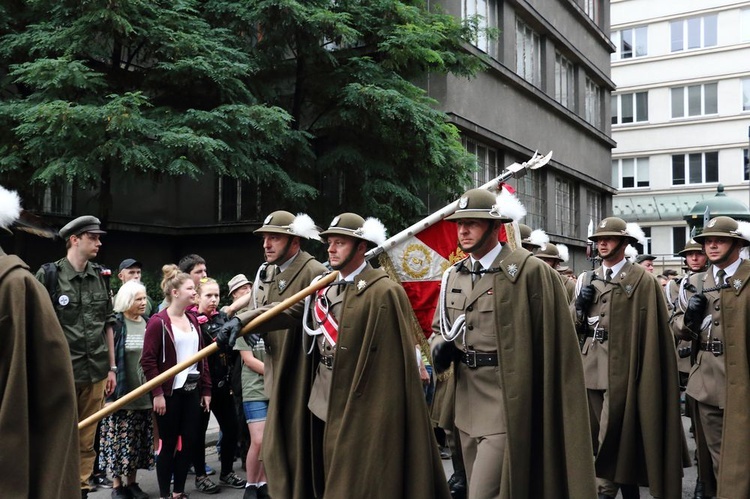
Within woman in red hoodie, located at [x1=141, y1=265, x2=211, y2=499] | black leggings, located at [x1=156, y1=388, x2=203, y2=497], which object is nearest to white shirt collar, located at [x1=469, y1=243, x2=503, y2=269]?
woman in red hoodie, located at [x1=141, y1=265, x2=211, y2=499]

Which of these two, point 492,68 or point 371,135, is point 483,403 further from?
point 492,68

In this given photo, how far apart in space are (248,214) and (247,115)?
22.8 feet

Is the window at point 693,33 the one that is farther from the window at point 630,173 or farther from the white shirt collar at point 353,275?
the white shirt collar at point 353,275

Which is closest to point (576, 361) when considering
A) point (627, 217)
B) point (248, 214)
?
point (248, 214)

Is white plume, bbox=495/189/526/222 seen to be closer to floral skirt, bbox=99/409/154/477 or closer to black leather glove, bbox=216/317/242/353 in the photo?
black leather glove, bbox=216/317/242/353

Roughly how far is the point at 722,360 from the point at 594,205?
25114 mm

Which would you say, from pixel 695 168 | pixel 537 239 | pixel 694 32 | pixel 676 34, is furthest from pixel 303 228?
pixel 676 34

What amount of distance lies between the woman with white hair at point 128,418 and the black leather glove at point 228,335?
7.27 ft

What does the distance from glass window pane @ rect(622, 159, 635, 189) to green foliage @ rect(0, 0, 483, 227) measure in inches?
1192

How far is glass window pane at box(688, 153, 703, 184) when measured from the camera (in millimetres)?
43688

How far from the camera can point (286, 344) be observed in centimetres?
652

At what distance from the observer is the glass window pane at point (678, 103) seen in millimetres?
44125

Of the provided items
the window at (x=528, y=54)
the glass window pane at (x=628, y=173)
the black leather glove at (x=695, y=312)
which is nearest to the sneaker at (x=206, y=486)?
the black leather glove at (x=695, y=312)

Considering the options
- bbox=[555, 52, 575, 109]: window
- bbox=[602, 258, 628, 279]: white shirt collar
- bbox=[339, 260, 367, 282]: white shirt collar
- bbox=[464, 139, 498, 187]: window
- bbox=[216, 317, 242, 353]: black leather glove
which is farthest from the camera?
bbox=[555, 52, 575, 109]: window
